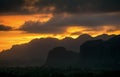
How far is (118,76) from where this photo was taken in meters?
147

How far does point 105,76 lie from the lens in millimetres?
160250

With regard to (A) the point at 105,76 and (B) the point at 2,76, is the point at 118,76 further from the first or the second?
(B) the point at 2,76

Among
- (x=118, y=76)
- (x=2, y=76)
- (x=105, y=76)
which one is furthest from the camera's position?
(x=105, y=76)

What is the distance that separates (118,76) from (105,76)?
1368cm

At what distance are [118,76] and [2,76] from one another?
47865 mm

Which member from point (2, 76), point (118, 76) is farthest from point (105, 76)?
point (2, 76)

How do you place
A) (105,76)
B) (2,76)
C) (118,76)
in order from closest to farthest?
(2,76) → (118,76) → (105,76)

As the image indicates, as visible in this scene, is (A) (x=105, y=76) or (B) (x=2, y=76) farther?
(A) (x=105, y=76)

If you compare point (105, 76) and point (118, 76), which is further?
point (105, 76)

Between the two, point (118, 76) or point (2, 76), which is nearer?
point (2, 76)

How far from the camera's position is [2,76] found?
419 feet
